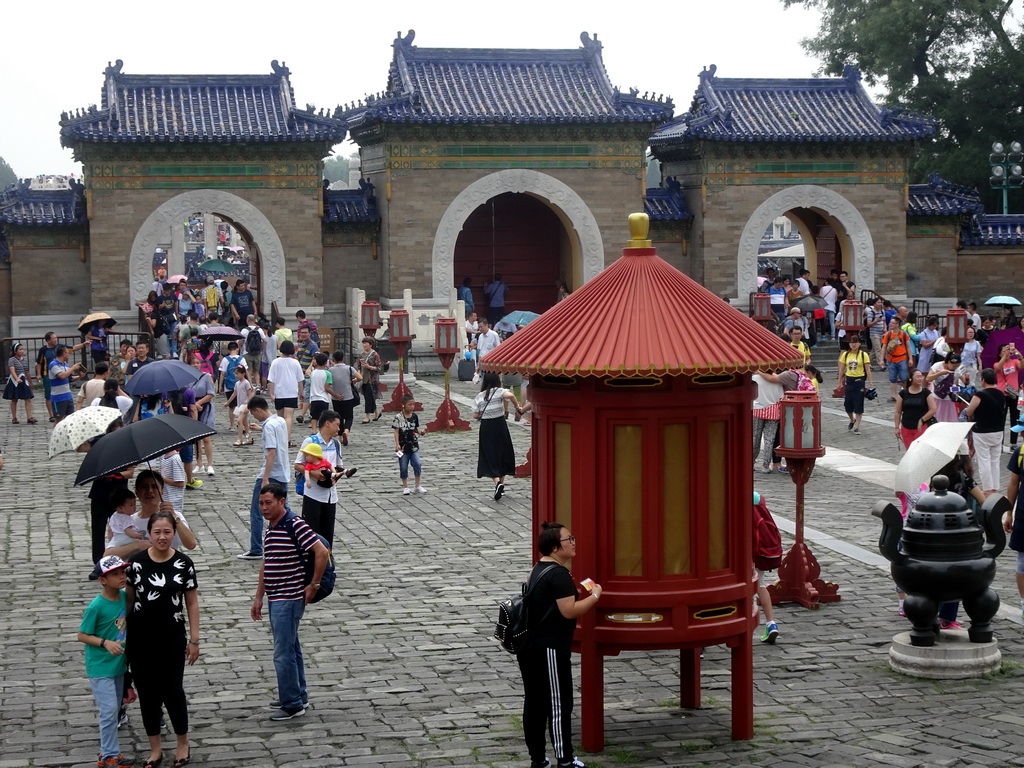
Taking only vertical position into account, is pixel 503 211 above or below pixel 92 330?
above

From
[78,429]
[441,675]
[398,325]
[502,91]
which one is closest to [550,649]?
[441,675]

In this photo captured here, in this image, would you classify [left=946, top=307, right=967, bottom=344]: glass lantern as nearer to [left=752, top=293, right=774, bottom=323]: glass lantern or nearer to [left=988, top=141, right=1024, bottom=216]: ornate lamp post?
[left=752, top=293, right=774, bottom=323]: glass lantern

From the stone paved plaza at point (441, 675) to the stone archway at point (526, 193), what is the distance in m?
16.4

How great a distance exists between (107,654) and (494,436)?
8501 millimetres

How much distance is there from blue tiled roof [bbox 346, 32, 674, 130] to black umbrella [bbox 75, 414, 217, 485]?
68.8 feet

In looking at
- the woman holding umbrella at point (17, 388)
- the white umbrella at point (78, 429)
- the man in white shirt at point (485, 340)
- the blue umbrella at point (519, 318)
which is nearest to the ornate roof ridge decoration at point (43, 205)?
the woman holding umbrella at point (17, 388)

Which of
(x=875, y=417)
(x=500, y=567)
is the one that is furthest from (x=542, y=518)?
(x=875, y=417)

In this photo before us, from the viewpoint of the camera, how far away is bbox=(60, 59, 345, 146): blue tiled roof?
98.1 ft

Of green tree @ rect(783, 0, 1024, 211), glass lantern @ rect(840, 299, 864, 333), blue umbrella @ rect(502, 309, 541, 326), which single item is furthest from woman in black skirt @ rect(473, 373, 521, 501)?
green tree @ rect(783, 0, 1024, 211)

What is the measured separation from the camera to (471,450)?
20.4m

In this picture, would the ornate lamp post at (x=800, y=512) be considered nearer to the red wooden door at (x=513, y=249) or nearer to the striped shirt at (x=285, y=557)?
the striped shirt at (x=285, y=557)

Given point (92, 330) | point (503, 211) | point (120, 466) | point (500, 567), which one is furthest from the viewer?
point (503, 211)

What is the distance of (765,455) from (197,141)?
16.2 meters

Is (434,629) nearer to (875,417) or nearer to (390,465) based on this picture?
(390,465)
